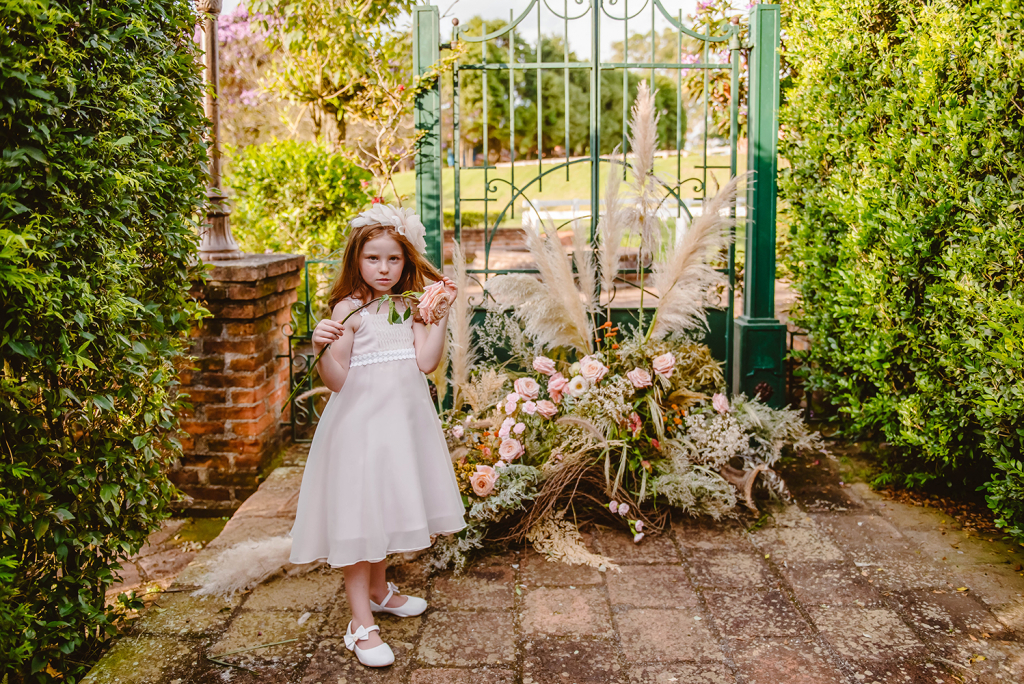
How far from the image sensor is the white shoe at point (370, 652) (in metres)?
2.43

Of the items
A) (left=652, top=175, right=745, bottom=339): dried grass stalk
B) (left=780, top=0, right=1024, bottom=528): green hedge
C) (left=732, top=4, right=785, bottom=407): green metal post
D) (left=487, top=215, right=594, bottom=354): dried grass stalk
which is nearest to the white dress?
(left=487, top=215, right=594, bottom=354): dried grass stalk

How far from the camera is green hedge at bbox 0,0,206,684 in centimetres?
199

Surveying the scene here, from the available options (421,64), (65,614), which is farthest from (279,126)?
(65,614)

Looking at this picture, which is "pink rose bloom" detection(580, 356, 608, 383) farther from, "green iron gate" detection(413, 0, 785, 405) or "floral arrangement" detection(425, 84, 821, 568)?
"green iron gate" detection(413, 0, 785, 405)

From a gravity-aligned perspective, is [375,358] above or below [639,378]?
above

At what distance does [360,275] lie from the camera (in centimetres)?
267

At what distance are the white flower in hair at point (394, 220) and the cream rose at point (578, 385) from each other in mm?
1104

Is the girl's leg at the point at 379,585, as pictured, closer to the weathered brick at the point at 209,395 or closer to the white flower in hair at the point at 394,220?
the white flower in hair at the point at 394,220

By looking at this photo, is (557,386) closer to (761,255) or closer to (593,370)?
(593,370)

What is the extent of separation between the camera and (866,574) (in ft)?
9.78

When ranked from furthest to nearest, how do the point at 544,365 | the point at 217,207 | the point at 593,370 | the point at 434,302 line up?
1. the point at 217,207
2. the point at 544,365
3. the point at 593,370
4. the point at 434,302

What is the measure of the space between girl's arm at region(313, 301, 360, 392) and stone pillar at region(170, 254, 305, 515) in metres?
1.47

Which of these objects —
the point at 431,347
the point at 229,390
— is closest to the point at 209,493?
the point at 229,390

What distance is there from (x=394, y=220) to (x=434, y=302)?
1.00 feet
